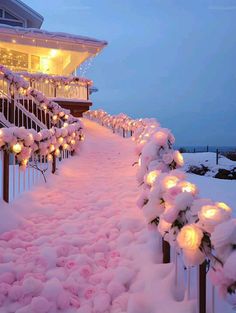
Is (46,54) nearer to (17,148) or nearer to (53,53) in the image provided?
(53,53)

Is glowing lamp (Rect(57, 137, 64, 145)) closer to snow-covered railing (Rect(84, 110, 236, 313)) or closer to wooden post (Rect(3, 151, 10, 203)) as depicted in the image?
wooden post (Rect(3, 151, 10, 203))

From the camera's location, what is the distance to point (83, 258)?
14.1ft

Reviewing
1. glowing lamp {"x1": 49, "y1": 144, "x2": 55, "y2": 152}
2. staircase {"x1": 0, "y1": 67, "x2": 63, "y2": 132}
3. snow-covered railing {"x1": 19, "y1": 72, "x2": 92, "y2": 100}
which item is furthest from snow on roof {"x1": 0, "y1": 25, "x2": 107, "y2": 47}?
glowing lamp {"x1": 49, "y1": 144, "x2": 55, "y2": 152}

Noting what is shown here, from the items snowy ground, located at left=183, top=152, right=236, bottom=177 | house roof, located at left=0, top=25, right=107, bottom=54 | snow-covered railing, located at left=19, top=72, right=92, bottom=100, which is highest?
house roof, located at left=0, top=25, right=107, bottom=54

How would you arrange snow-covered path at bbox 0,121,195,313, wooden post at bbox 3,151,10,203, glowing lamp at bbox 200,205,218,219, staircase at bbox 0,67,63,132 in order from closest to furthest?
glowing lamp at bbox 200,205,218,219, snow-covered path at bbox 0,121,195,313, wooden post at bbox 3,151,10,203, staircase at bbox 0,67,63,132

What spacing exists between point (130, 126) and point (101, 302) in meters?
15.0

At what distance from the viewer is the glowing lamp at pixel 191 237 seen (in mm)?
2482

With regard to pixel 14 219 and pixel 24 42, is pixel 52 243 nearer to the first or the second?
pixel 14 219

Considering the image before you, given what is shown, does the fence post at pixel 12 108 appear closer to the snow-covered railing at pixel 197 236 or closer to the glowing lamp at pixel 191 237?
the snow-covered railing at pixel 197 236

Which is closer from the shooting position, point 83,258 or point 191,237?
point 191,237

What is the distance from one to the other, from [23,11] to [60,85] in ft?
32.8

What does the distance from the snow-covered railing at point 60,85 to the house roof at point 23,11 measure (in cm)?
916

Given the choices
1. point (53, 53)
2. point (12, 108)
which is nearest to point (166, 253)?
point (12, 108)

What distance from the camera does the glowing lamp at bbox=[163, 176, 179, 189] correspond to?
11.3ft
